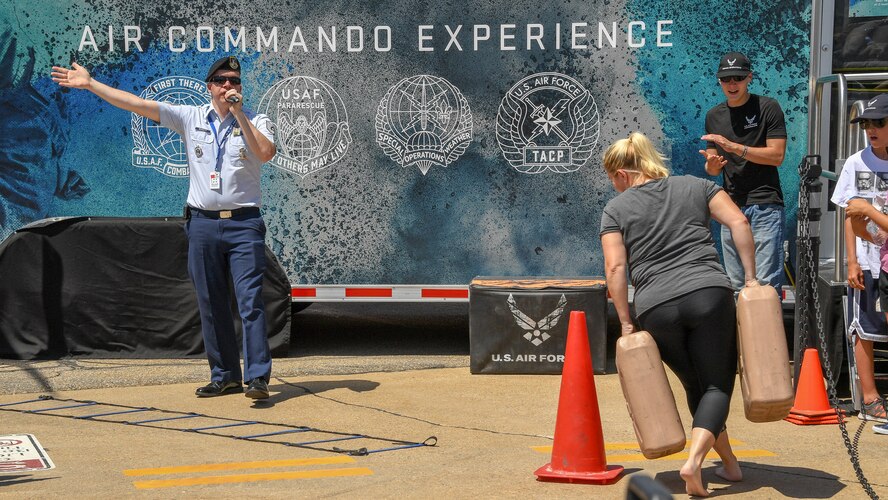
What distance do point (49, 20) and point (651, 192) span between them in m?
5.27

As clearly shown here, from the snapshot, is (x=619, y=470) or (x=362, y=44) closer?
(x=619, y=470)

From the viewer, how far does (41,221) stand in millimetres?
8672

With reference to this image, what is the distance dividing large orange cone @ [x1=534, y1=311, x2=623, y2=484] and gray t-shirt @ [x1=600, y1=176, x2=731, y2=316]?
0.48m

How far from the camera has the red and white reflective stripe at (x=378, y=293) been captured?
8.61m

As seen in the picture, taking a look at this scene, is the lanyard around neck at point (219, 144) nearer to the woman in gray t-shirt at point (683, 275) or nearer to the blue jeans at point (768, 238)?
the woman in gray t-shirt at point (683, 275)

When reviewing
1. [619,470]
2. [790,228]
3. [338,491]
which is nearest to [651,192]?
[619,470]

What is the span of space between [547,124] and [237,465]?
12.4ft

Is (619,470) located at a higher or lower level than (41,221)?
lower

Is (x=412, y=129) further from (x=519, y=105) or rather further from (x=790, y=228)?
(x=790, y=228)

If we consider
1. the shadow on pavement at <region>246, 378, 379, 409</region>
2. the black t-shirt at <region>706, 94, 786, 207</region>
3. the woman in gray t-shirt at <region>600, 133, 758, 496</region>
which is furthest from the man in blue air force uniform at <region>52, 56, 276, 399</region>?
the black t-shirt at <region>706, 94, 786, 207</region>

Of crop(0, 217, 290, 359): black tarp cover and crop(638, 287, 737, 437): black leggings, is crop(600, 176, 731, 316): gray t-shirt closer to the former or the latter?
crop(638, 287, 737, 437): black leggings

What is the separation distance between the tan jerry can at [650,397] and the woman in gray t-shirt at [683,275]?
0.09 meters

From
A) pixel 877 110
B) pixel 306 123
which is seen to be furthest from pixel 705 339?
pixel 306 123

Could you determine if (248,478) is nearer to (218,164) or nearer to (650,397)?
(650,397)
